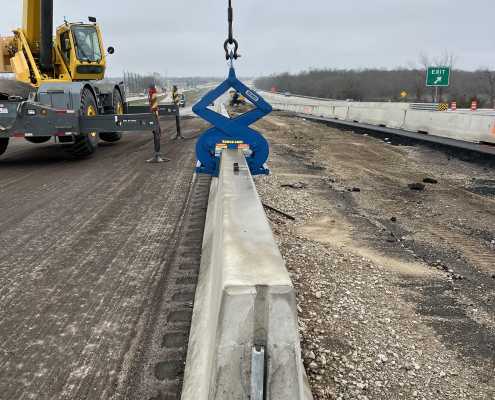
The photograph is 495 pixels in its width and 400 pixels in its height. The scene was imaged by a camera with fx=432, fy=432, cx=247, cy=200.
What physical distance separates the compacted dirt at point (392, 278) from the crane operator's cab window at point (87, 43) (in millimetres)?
6562

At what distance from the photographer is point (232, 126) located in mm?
7148

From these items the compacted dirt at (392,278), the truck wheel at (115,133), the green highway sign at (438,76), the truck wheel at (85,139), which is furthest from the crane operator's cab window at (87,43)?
the green highway sign at (438,76)

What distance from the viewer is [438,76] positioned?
88.5 ft

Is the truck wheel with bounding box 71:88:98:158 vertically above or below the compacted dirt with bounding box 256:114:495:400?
above

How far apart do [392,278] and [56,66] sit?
1098 centimetres

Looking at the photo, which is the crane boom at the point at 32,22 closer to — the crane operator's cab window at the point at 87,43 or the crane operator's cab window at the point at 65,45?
the crane operator's cab window at the point at 65,45

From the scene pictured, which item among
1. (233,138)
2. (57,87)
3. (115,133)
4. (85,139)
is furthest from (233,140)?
(115,133)

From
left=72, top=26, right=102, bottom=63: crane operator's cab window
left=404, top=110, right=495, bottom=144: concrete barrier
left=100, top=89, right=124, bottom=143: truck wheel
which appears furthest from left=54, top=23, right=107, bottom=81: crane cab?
left=404, top=110, right=495, bottom=144: concrete barrier

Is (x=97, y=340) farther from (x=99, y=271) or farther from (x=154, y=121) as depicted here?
(x=154, y=121)

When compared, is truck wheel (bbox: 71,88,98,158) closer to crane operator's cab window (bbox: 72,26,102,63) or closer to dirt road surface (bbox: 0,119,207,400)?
crane operator's cab window (bbox: 72,26,102,63)

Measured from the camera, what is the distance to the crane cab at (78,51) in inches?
460

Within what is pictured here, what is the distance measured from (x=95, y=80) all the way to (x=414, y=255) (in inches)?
420

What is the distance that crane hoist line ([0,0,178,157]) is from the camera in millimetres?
9344

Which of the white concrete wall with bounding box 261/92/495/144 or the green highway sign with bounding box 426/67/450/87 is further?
the green highway sign with bounding box 426/67/450/87
